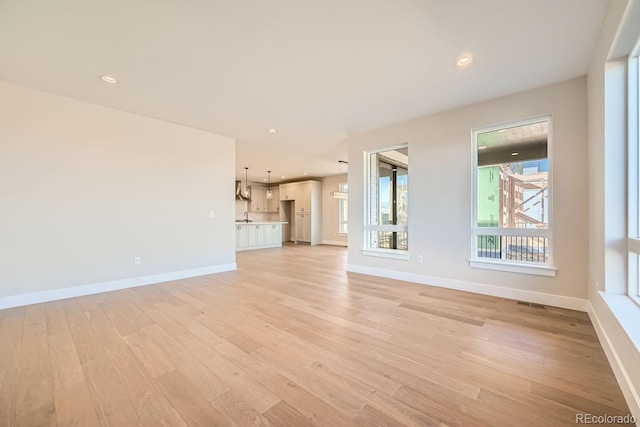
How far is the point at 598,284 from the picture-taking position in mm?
2316

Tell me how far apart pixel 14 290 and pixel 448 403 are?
4.77m

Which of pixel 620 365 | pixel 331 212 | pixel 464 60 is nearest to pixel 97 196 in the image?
pixel 464 60

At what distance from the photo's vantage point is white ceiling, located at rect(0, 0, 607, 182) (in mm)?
1938

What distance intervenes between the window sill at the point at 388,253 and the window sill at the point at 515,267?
0.99m

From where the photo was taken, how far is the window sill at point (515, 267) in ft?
10.1

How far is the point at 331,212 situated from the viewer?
32.7ft

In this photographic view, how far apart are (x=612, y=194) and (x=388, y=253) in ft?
9.34

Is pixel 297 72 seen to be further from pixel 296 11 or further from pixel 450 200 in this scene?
pixel 450 200

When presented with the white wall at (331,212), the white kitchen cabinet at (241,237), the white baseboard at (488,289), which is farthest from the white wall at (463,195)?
the white wall at (331,212)

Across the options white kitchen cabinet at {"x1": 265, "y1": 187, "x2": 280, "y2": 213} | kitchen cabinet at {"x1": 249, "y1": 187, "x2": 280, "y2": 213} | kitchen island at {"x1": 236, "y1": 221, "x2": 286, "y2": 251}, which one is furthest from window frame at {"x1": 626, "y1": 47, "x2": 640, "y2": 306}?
white kitchen cabinet at {"x1": 265, "y1": 187, "x2": 280, "y2": 213}

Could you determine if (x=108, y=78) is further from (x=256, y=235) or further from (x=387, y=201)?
(x=256, y=235)

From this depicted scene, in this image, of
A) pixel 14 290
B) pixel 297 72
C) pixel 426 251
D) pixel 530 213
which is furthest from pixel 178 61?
pixel 530 213

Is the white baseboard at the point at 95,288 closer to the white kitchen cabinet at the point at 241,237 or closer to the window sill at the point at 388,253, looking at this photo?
the window sill at the point at 388,253

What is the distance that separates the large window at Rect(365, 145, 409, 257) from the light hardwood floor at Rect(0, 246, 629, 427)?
5.20ft
